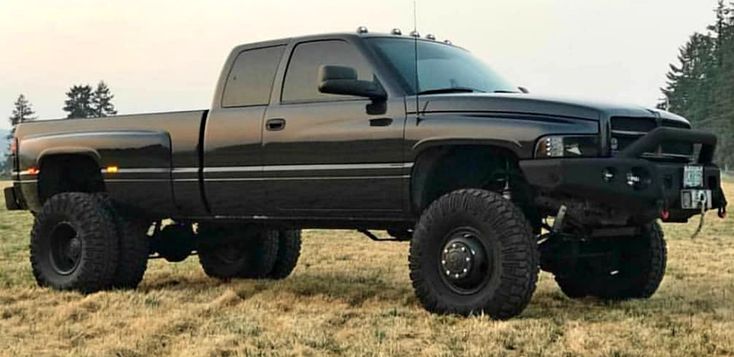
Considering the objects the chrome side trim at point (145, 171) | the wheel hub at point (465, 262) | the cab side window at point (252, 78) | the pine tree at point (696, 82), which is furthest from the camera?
the pine tree at point (696, 82)

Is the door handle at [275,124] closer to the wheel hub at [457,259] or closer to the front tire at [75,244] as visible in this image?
the wheel hub at [457,259]

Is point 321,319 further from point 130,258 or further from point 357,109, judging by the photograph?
point 130,258

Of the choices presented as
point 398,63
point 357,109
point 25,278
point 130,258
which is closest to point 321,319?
point 357,109

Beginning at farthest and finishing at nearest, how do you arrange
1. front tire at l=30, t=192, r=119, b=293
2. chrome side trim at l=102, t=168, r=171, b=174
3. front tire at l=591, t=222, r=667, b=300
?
front tire at l=30, t=192, r=119, b=293 → chrome side trim at l=102, t=168, r=171, b=174 → front tire at l=591, t=222, r=667, b=300

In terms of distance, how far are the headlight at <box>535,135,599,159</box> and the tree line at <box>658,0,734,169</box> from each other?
62149 mm

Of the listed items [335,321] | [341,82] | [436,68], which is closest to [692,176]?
[436,68]

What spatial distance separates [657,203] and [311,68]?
8.56 ft

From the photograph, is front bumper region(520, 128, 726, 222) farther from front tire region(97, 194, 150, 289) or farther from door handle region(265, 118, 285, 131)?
front tire region(97, 194, 150, 289)

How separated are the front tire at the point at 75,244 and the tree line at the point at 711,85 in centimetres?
6149

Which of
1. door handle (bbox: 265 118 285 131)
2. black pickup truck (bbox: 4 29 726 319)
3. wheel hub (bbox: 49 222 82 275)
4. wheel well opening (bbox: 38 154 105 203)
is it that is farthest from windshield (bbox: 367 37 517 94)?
wheel hub (bbox: 49 222 82 275)

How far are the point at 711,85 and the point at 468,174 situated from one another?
72.9 m

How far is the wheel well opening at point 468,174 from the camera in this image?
6125 mm

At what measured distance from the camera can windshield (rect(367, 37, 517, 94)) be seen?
6.46 meters

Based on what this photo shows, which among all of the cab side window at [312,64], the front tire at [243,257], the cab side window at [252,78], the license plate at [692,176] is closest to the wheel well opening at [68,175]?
the front tire at [243,257]
